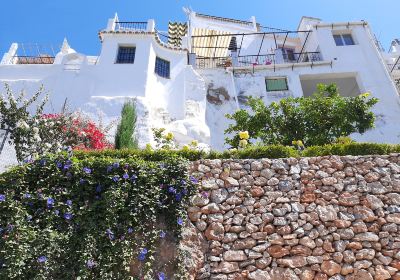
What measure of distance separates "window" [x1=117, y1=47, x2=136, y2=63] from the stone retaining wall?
11026mm

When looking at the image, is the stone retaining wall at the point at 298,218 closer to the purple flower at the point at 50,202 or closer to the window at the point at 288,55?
the purple flower at the point at 50,202

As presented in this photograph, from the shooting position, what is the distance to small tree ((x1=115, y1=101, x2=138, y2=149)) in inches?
525

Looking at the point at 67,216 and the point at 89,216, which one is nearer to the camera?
the point at 67,216

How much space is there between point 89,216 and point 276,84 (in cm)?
1601

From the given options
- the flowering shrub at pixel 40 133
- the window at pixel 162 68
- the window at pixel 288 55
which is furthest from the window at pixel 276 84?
the flowering shrub at pixel 40 133

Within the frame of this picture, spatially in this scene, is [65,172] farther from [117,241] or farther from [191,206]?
[191,206]

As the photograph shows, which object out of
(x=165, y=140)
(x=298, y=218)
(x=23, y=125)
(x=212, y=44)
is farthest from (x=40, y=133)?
(x=212, y=44)

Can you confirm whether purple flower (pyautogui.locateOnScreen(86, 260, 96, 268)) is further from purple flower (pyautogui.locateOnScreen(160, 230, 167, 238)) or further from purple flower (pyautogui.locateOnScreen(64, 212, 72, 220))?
purple flower (pyautogui.locateOnScreen(160, 230, 167, 238))

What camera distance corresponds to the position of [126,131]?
45.0 ft

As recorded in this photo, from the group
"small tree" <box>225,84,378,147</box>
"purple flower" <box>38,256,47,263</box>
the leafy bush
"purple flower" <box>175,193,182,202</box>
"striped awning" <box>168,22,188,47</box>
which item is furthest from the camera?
"striped awning" <box>168,22,188,47</box>

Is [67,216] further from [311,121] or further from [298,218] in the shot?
[311,121]

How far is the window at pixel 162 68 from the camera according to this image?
62.8ft

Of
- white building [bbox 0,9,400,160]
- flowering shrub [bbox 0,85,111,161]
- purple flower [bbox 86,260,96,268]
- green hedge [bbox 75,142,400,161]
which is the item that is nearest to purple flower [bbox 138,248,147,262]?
purple flower [bbox 86,260,96,268]

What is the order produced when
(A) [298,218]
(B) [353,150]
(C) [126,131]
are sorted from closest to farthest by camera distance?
1. (A) [298,218]
2. (B) [353,150]
3. (C) [126,131]
